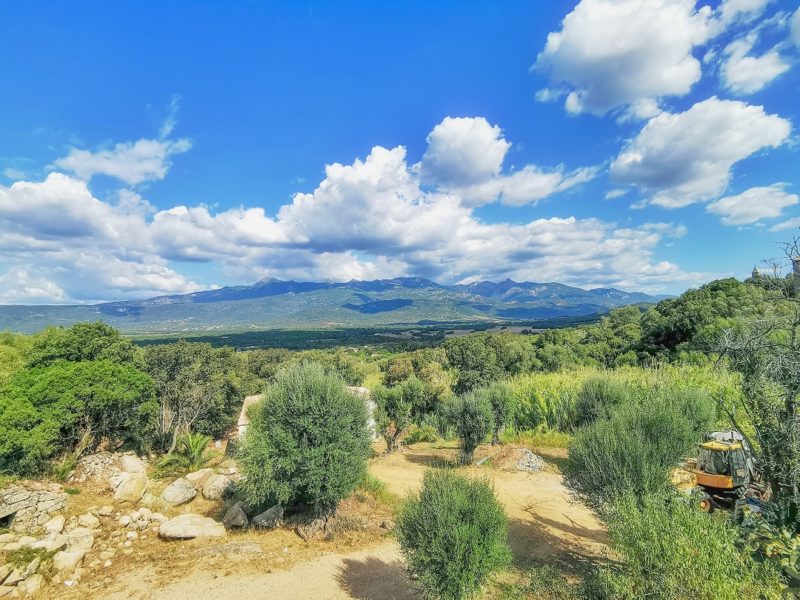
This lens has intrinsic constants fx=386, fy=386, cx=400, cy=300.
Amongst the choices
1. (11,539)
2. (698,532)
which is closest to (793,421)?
(698,532)

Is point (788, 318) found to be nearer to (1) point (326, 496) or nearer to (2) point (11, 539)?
(1) point (326, 496)

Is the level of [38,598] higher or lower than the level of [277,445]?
lower

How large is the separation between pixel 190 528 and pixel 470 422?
449 inches

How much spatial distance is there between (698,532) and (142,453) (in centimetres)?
2005

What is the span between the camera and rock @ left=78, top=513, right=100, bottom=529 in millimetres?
10125

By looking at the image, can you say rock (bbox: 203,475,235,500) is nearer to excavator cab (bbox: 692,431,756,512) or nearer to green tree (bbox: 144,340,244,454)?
green tree (bbox: 144,340,244,454)

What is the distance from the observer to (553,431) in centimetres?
2225

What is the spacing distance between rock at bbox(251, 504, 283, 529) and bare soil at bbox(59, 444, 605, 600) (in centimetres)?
29

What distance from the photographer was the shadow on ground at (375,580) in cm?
776

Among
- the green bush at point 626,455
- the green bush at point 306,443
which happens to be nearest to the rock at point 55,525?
the green bush at point 306,443

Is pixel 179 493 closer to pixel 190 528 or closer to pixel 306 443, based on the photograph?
pixel 190 528

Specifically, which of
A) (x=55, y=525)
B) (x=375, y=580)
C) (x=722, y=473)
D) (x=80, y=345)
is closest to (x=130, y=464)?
(x=55, y=525)

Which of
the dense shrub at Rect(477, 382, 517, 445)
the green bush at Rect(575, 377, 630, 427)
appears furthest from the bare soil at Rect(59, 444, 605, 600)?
the dense shrub at Rect(477, 382, 517, 445)

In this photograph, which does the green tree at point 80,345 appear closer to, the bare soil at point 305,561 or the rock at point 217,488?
the rock at point 217,488
